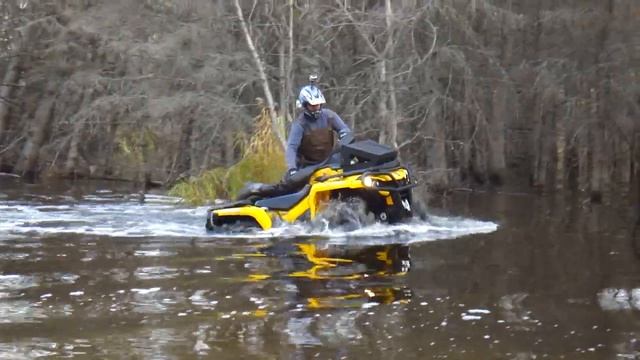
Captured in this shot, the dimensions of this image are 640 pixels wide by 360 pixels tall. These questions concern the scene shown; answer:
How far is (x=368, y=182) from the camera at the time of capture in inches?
479

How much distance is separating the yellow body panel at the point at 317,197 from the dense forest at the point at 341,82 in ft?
35.2

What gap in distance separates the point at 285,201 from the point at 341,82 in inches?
570

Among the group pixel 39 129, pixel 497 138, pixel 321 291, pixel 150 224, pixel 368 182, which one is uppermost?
pixel 39 129

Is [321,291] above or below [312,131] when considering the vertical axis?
below

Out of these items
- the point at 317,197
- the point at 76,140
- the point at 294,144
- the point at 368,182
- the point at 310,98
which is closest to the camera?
the point at 368,182

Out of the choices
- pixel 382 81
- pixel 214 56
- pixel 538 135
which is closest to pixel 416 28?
pixel 382 81

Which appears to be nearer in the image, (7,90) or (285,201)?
(285,201)

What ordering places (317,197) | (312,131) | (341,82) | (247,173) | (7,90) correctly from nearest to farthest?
(317,197) → (312,131) → (247,173) → (341,82) → (7,90)

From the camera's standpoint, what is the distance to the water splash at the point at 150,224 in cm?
1254

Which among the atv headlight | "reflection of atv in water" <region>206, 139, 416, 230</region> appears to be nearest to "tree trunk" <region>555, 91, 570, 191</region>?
"reflection of atv in water" <region>206, 139, 416, 230</region>

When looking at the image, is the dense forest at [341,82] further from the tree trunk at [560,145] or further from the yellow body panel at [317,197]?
the yellow body panel at [317,197]

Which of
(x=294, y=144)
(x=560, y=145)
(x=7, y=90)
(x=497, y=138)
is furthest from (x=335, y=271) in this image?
(x=7, y=90)

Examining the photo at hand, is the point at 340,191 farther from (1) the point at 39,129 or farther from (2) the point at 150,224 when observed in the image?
(1) the point at 39,129

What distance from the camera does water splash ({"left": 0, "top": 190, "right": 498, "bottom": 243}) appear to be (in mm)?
12539
